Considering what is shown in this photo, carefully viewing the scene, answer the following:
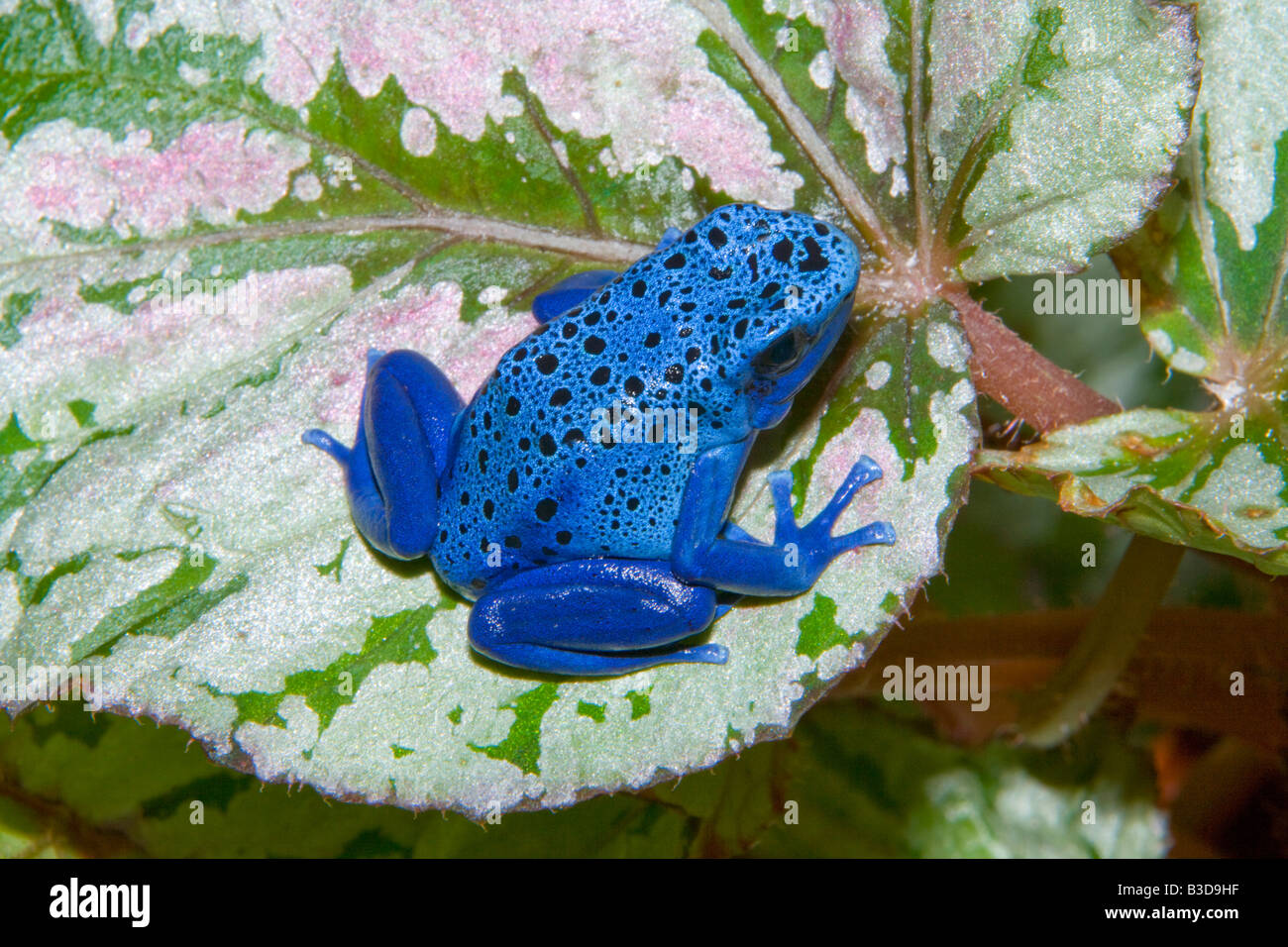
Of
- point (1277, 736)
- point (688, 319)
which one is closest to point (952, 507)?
point (688, 319)

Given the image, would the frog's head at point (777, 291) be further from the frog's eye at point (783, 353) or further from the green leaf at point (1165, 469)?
the green leaf at point (1165, 469)

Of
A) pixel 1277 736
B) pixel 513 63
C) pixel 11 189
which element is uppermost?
pixel 513 63

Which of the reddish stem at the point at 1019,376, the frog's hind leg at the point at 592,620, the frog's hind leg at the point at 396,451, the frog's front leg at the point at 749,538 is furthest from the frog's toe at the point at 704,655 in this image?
the reddish stem at the point at 1019,376

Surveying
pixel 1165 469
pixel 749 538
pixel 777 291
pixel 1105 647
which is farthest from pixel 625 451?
pixel 1105 647

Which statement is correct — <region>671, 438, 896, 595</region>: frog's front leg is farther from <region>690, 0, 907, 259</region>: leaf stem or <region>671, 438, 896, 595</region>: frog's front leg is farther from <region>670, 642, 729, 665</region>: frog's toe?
<region>690, 0, 907, 259</region>: leaf stem

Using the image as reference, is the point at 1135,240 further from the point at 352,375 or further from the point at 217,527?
the point at 217,527
